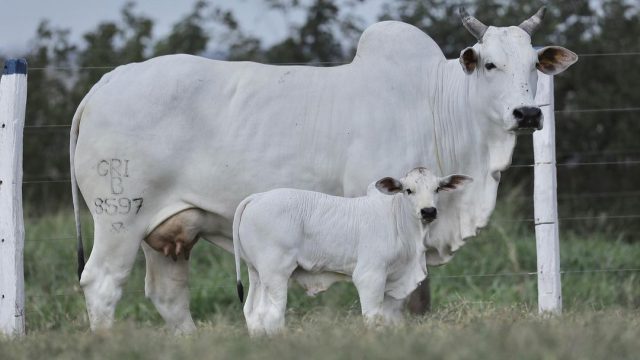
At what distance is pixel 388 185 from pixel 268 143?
2.81 feet

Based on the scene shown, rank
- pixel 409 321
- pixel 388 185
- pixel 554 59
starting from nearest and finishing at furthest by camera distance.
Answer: pixel 409 321 → pixel 388 185 → pixel 554 59

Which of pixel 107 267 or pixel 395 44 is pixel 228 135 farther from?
pixel 395 44

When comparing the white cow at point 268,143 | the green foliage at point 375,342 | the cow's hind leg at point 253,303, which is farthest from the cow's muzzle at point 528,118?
the cow's hind leg at point 253,303

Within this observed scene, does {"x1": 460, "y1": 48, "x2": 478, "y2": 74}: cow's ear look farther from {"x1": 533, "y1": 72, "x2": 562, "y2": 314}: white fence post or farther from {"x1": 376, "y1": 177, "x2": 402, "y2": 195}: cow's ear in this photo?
{"x1": 533, "y1": 72, "x2": 562, "y2": 314}: white fence post

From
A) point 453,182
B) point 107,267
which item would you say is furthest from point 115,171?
point 453,182

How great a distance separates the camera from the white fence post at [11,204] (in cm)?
738

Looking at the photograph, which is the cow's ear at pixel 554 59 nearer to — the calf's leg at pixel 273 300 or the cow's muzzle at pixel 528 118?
the cow's muzzle at pixel 528 118

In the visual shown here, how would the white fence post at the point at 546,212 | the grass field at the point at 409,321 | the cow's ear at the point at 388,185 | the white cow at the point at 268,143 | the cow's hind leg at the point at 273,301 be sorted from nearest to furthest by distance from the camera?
the grass field at the point at 409,321 < the cow's hind leg at the point at 273,301 < the cow's ear at the point at 388,185 < the white cow at the point at 268,143 < the white fence post at the point at 546,212

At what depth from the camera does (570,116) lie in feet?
38.6

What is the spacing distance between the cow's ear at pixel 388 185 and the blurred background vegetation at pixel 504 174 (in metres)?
3.12

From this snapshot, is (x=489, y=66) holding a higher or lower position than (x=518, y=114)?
higher

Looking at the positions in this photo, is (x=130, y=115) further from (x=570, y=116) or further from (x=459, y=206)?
(x=570, y=116)

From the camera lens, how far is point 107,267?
272 inches

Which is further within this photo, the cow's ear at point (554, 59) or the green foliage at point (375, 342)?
the cow's ear at point (554, 59)
